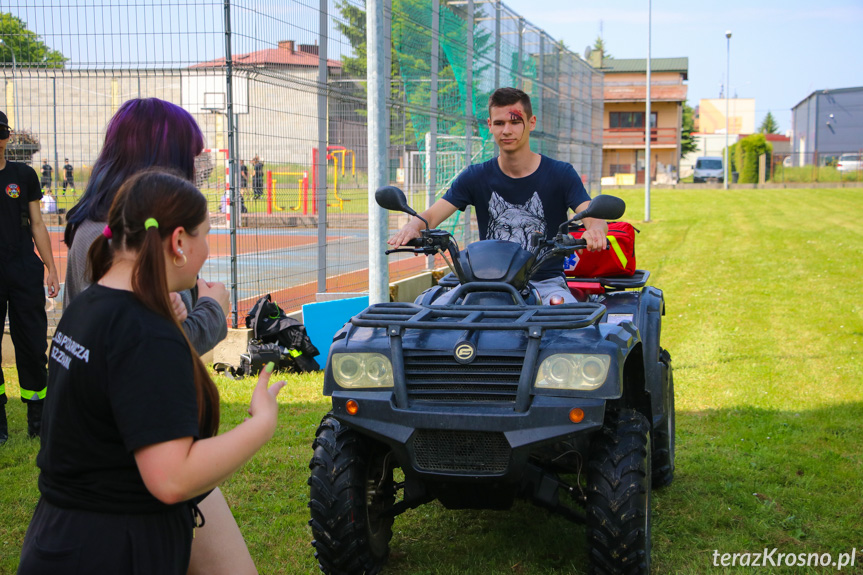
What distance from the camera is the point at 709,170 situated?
186ft

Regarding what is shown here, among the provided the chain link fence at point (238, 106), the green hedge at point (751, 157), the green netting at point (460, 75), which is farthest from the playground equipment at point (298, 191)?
the green hedge at point (751, 157)

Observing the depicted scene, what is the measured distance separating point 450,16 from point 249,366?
229 inches

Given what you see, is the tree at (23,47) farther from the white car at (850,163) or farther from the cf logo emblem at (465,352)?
the white car at (850,163)

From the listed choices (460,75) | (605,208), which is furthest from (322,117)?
(605,208)

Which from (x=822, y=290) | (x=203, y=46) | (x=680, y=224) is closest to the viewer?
(x=203, y=46)

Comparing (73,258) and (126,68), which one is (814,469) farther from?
(126,68)

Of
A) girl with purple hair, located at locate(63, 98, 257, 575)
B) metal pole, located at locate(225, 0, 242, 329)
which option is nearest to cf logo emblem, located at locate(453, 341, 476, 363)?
girl with purple hair, located at locate(63, 98, 257, 575)

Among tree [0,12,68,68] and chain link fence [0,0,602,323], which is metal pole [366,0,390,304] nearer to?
chain link fence [0,0,602,323]

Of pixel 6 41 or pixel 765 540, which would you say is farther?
pixel 6 41

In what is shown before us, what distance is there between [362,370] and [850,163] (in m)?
53.2

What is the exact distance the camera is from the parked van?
56344 mm

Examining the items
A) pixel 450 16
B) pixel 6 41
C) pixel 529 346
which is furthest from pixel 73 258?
pixel 450 16

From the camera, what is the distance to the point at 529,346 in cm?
310

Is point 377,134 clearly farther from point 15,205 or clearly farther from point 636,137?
point 636,137
